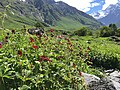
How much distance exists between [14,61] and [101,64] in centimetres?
1344

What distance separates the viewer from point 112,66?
66.7ft

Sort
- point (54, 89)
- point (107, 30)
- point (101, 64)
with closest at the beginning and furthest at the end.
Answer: point (54, 89) → point (101, 64) → point (107, 30)

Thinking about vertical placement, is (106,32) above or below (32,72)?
below

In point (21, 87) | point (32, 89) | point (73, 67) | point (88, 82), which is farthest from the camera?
point (88, 82)

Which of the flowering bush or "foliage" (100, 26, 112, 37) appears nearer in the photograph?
the flowering bush

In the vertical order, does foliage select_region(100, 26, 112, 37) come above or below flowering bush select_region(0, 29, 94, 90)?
below

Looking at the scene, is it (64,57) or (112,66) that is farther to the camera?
(112,66)

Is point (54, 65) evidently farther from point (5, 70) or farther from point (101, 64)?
point (101, 64)

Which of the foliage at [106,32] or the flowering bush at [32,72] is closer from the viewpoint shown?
the flowering bush at [32,72]

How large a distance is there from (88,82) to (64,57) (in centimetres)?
122

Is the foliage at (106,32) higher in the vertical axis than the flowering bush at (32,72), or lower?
lower

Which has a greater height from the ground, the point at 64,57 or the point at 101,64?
the point at 64,57

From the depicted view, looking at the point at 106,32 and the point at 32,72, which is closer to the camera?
the point at 32,72

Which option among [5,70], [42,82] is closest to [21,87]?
[5,70]
